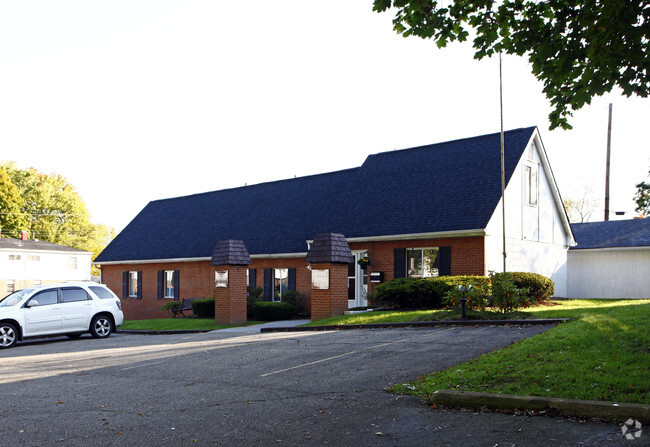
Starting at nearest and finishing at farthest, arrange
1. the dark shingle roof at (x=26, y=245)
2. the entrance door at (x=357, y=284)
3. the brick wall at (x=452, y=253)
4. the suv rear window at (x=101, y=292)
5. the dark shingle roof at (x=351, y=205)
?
the suv rear window at (x=101, y=292) → the brick wall at (x=452, y=253) → the dark shingle roof at (x=351, y=205) → the entrance door at (x=357, y=284) → the dark shingle roof at (x=26, y=245)

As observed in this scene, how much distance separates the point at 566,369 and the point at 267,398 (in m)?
4.15

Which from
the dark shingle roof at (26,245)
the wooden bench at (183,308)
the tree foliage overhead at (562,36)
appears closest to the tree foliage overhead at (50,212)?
the dark shingle roof at (26,245)

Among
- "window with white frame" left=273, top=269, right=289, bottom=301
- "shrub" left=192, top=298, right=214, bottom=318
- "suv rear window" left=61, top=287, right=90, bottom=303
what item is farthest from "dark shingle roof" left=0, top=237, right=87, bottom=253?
"suv rear window" left=61, top=287, right=90, bottom=303

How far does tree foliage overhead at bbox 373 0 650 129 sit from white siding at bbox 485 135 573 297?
42.0ft

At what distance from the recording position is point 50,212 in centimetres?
7650

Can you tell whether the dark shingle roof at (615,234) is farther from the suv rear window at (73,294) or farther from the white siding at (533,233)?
the suv rear window at (73,294)

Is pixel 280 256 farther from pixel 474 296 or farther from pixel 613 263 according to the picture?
pixel 613 263

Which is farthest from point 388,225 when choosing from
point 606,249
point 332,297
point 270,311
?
point 606,249

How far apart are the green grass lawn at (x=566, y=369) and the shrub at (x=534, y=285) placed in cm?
939

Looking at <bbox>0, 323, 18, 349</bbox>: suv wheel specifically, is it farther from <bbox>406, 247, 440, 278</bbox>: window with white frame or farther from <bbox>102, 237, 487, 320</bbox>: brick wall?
<bbox>406, 247, 440, 278</bbox>: window with white frame

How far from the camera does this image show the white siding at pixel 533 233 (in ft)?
75.2

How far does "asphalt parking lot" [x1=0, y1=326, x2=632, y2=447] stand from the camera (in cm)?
640

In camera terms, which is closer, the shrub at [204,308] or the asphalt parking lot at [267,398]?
the asphalt parking lot at [267,398]

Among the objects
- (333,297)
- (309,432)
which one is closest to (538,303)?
(333,297)
